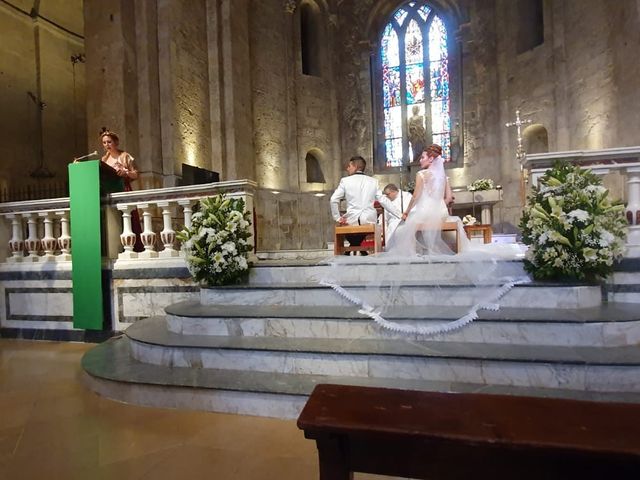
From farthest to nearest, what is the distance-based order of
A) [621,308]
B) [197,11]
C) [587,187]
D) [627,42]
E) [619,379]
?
[197,11], [627,42], [587,187], [621,308], [619,379]

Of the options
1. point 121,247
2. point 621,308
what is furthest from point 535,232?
point 121,247

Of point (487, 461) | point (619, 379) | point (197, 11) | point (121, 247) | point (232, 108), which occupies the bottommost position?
point (619, 379)

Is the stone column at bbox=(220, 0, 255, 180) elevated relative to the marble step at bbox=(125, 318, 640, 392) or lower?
elevated

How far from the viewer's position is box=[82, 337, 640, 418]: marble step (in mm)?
2867

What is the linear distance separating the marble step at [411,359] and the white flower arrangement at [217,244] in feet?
2.72

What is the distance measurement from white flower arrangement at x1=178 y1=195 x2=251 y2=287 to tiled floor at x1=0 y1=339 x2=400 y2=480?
159 cm

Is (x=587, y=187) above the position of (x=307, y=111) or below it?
below

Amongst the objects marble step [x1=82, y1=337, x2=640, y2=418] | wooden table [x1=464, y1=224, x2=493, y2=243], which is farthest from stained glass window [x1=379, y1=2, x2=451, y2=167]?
marble step [x1=82, y1=337, x2=640, y2=418]

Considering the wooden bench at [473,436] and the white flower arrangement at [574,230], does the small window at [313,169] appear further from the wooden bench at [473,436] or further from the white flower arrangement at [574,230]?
the wooden bench at [473,436]

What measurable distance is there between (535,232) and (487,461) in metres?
2.96

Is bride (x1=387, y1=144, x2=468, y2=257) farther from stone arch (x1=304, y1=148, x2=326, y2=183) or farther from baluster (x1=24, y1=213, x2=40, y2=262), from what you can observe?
stone arch (x1=304, y1=148, x2=326, y2=183)

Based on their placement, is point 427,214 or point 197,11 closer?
point 427,214

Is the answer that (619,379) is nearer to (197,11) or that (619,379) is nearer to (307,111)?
(197,11)

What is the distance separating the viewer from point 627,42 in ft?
28.9
